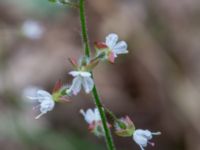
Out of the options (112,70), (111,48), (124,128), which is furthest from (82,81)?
(112,70)

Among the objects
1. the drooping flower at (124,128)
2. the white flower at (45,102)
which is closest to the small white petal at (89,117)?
the drooping flower at (124,128)

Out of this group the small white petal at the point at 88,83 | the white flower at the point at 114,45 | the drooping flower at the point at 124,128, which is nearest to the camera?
the small white petal at the point at 88,83

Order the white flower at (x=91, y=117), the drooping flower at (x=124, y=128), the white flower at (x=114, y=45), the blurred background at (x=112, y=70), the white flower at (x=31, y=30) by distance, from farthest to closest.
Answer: the blurred background at (x=112, y=70) < the white flower at (x=31, y=30) < the white flower at (x=91, y=117) < the drooping flower at (x=124, y=128) < the white flower at (x=114, y=45)

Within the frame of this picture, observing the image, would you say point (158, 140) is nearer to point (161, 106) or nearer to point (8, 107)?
point (161, 106)

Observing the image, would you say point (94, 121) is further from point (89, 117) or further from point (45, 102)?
point (45, 102)

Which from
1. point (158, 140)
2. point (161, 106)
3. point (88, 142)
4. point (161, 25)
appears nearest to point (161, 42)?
point (161, 25)

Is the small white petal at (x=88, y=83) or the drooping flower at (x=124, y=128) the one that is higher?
the small white petal at (x=88, y=83)

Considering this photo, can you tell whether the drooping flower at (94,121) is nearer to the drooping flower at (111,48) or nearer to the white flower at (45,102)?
the white flower at (45,102)
